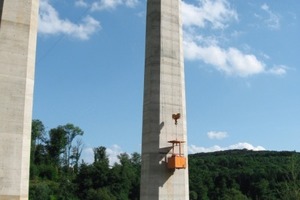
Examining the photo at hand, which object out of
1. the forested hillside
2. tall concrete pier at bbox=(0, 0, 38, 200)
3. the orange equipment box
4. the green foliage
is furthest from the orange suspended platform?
the green foliage

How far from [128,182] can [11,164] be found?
42201mm

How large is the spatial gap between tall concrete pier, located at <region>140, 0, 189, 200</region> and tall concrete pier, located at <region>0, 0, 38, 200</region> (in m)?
4.62

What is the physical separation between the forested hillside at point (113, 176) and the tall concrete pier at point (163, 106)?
25216 millimetres

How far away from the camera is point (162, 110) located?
15820mm

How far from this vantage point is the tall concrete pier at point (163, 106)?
15.7 m

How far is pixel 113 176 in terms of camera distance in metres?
54.6

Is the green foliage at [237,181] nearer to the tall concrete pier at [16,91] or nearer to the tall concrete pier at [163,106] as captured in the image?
the tall concrete pier at [163,106]

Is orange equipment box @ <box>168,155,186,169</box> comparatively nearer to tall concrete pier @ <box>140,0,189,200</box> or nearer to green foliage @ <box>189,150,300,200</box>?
tall concrete pier @ <box>140,0,189,200</box>

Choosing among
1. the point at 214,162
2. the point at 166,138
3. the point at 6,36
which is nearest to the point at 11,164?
the point at 6,36

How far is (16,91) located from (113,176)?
41.6 metres

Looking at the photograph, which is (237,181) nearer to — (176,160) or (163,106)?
(176,160)

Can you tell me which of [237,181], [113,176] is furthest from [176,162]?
[237,181]

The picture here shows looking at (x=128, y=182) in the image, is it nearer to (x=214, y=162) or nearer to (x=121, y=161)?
(x=121, y=161)

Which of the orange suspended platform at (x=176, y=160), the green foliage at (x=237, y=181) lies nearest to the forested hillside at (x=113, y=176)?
the green foliage at (x=237, y=181)
